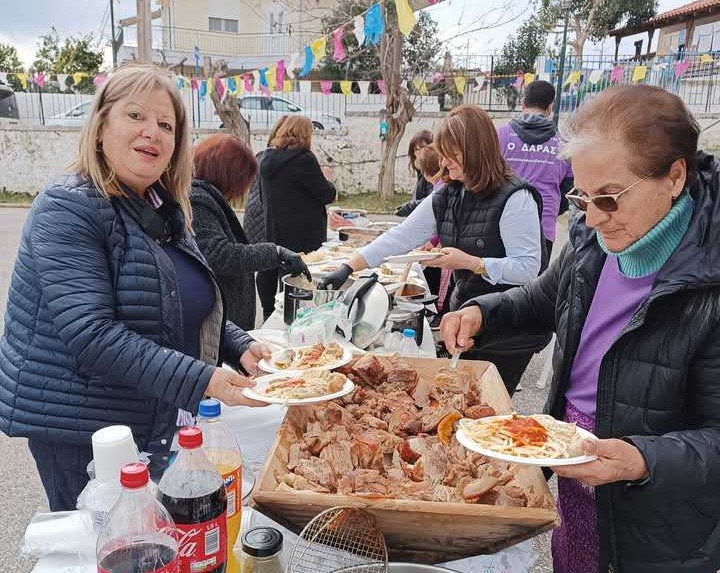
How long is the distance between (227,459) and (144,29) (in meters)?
9.55

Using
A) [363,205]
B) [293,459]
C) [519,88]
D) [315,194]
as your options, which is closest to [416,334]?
[293,459]

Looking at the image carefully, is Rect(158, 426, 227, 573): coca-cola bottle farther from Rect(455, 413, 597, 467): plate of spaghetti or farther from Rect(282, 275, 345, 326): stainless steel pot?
Rect(282, 275, 345, 326): stainless steel pot

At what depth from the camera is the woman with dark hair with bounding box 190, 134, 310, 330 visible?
3119 millimetres

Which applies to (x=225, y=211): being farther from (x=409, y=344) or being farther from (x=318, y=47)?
(x=318, y=47)

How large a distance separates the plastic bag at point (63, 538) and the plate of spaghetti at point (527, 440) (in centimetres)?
83

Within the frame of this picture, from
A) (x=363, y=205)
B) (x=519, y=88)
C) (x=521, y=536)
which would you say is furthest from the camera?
(x=519, y=88)

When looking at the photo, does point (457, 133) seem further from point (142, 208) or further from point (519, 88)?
point (519, 88)

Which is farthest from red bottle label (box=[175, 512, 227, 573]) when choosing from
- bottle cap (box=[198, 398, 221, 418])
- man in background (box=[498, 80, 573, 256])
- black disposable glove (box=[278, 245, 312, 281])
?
man in background (box=[498, 80, 573, 256])

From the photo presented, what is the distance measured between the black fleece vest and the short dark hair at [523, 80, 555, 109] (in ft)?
9.46

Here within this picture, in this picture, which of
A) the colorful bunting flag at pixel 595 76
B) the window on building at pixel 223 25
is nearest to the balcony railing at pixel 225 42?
the window on building at pixel 223 25

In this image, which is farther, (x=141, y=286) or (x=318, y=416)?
(x=318, y=416)

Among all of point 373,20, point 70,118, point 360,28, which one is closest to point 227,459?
point 373,20

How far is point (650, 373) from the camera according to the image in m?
1.33

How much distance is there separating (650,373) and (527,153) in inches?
162
